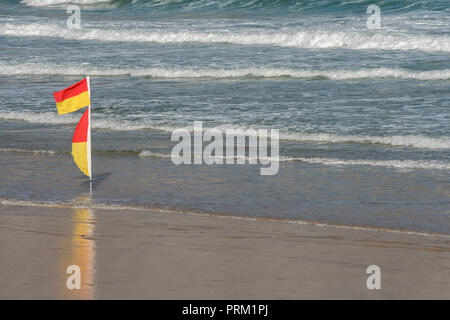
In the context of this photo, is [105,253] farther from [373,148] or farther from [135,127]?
[135,127]

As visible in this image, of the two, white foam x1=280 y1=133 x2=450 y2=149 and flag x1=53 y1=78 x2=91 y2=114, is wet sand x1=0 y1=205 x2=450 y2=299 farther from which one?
white foam x1=280 y1=133 x2=450 y2=149

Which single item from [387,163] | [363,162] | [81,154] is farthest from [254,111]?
[81,154]

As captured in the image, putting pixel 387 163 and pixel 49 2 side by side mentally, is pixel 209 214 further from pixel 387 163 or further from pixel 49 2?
pixel 49 2

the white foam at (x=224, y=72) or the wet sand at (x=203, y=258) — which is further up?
the white foam at (x=224, y=72)

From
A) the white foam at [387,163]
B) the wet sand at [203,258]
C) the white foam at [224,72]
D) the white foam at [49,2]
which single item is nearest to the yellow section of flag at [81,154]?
the wet sand at [203,258]

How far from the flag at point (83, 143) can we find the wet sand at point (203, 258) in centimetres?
85

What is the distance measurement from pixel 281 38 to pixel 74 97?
54.6 feet

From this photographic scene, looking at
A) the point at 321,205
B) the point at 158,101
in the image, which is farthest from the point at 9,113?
the point at 321,205

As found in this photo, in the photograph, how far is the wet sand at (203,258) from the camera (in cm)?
516

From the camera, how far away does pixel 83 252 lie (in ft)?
19.8

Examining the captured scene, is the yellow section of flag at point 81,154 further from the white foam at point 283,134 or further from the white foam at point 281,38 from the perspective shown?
the white foam at point 281,38

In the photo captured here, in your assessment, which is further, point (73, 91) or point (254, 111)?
point (254, 111)

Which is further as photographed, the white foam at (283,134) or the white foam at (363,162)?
the white foam at (283,134)

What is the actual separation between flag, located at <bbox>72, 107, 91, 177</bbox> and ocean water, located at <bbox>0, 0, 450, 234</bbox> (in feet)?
1.12
